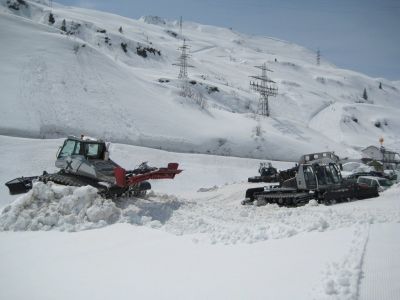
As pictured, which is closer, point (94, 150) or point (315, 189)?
point (94, 150)

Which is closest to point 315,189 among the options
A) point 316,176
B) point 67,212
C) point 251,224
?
point 316,176

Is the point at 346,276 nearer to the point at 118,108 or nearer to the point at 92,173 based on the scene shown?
the point at 92,173

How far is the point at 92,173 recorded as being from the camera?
13250 mm

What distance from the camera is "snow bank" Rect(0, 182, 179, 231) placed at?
10.2m

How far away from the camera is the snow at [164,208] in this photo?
6145mm

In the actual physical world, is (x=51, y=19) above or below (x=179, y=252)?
above

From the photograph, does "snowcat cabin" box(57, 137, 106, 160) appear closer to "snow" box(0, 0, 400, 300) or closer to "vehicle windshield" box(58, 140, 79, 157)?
"vehicle windshield" box(58, 140, 79, 157)

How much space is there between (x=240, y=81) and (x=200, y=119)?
5646 centimetres

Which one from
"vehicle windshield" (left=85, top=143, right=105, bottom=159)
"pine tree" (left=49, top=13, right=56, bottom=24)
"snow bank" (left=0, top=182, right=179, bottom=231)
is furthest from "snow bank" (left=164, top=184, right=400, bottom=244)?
"pine tree" (left=49, top=13, right=56, bottom=24)

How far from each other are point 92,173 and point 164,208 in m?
2.97

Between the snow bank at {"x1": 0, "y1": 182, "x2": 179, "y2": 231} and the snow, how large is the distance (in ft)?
0.12

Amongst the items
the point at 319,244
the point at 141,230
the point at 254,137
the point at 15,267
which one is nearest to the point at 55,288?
the point at 15,267

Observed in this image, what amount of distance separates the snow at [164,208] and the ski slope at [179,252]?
0.10 feet

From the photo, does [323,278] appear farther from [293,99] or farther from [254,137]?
[293,99]
